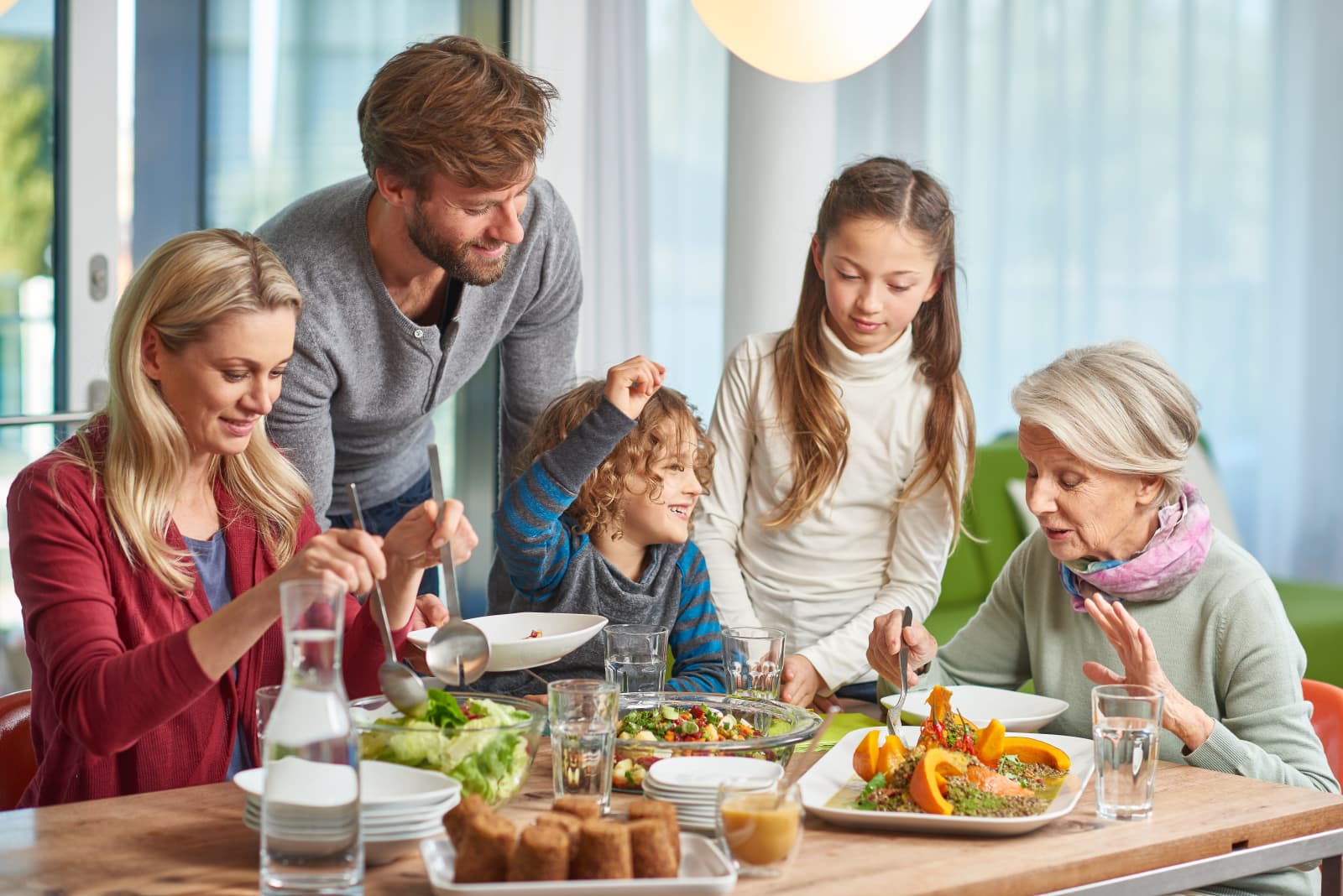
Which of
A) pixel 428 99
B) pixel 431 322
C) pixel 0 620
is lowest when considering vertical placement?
pixel 0 620

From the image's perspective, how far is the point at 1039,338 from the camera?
5473mm

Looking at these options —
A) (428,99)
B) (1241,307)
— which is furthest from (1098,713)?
(1241,307)

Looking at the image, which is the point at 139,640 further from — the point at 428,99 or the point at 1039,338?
the point at 1039,338

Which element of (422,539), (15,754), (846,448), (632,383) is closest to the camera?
(422,539)

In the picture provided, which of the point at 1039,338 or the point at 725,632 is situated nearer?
the point at 725,632

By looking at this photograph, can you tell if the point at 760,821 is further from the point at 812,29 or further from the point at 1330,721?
the point at 812,29

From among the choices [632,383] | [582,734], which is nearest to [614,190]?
[632,383]

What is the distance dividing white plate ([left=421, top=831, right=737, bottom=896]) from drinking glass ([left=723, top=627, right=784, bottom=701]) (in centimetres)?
51

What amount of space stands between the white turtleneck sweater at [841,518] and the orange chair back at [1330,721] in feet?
2.23

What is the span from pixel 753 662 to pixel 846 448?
0.81m

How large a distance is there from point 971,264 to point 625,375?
3729 millimetres

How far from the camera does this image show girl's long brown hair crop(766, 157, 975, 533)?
2.46 meters

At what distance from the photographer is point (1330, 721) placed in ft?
6.64

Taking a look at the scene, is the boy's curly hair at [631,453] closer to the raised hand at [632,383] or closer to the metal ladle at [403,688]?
the raised hand at [632,383]
